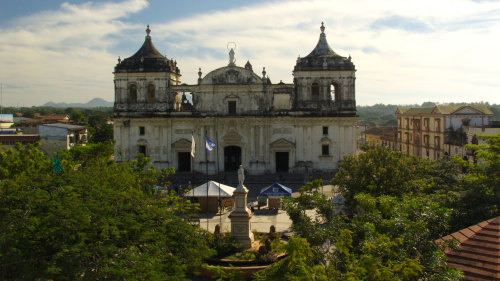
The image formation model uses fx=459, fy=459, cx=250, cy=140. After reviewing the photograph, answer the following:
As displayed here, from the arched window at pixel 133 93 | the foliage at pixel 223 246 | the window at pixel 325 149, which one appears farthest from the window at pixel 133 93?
the foliage at pixel 223 246

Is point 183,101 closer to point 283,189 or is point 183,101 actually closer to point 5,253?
point 283,189

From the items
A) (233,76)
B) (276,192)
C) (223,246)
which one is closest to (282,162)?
(233,76)

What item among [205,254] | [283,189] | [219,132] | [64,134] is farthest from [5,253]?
[64,134]

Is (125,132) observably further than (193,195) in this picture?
Yes

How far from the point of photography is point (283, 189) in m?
26.7

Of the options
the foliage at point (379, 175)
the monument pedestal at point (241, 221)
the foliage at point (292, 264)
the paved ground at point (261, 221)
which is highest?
the foliage at point (379, 175)

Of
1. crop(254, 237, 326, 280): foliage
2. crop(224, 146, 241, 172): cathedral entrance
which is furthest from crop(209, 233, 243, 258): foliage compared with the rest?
crop(224, 146, 241, 172): cathedral entrance

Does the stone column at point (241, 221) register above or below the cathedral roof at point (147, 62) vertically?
below

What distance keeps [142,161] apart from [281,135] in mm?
17246

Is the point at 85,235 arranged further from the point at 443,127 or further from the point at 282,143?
the point at 443,127

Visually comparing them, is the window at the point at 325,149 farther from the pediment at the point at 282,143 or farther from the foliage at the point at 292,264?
the foliage at the point at 292,264

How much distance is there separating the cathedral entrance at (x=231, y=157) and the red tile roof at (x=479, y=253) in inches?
1144

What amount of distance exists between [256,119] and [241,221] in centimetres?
1961

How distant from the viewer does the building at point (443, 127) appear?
4488 centimetres
